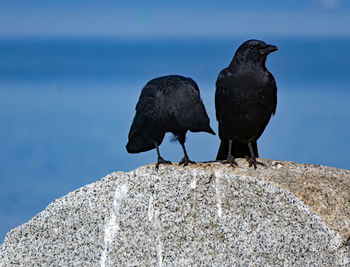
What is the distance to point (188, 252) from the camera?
580 cm

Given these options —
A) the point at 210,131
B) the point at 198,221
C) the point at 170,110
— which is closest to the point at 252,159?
the point at 210,131

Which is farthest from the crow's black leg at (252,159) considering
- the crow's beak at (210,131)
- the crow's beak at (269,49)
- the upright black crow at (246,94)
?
the crow's beak at (269,49)

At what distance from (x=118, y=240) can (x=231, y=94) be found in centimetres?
182

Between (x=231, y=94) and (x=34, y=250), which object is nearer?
(x=231, y=94)

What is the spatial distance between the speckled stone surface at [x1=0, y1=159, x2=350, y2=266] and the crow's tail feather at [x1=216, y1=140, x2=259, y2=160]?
6.3 inches

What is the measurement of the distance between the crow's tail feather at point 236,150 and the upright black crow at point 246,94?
22cm

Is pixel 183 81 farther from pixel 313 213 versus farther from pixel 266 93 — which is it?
pixel 313 213

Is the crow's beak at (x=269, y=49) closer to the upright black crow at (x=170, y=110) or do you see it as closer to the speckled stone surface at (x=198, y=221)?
the upright black crow at (x=170, y=110)

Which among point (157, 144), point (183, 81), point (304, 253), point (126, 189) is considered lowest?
point (304, 253)

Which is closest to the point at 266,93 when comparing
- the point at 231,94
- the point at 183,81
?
the point at 231,94

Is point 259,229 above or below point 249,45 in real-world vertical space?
below

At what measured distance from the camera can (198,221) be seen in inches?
230

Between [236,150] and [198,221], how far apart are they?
0.97 m

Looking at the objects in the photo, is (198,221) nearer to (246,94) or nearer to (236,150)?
(236,150)
